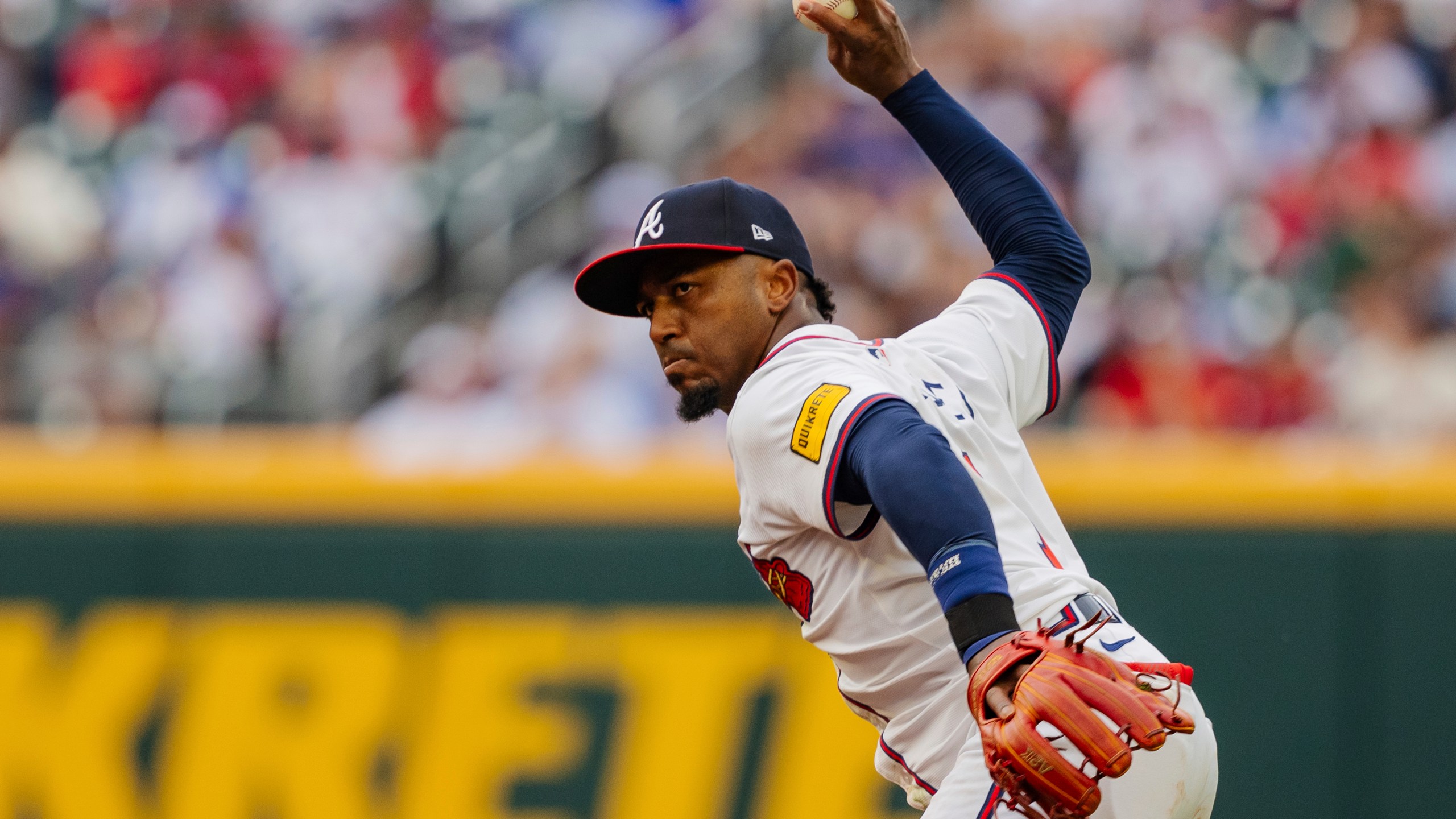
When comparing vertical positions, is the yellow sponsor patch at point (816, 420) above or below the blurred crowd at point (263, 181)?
below

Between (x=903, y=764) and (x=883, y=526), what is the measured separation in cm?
52

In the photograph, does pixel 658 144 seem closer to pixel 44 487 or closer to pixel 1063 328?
pixel 44 487

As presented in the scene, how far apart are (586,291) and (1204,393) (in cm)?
455

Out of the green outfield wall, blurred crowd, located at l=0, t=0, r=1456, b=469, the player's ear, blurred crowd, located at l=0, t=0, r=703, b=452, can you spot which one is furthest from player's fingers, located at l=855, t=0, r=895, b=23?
blurred crowd, located at l=0, t=0, r=703, b=452

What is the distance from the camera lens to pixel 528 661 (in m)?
5.54

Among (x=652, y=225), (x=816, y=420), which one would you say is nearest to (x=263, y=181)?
(x=652, y=225)

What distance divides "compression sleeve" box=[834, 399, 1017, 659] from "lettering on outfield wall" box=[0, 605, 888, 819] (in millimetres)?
3254

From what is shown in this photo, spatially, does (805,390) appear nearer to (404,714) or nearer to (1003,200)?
(1003,200)

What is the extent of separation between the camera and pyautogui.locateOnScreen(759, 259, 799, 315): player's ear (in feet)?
9.17

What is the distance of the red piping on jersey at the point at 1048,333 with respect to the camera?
3.06 m

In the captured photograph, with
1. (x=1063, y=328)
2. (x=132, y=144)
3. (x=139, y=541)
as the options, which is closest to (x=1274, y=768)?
(x=1063, y=328)

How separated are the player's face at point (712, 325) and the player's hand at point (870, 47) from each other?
471mm

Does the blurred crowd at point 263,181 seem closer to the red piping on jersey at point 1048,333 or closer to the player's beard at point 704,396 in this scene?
the red piping on jersey at point 1048,333

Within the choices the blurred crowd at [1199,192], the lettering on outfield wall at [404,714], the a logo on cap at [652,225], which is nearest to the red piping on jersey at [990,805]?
the a logo on cap at [652,225]
